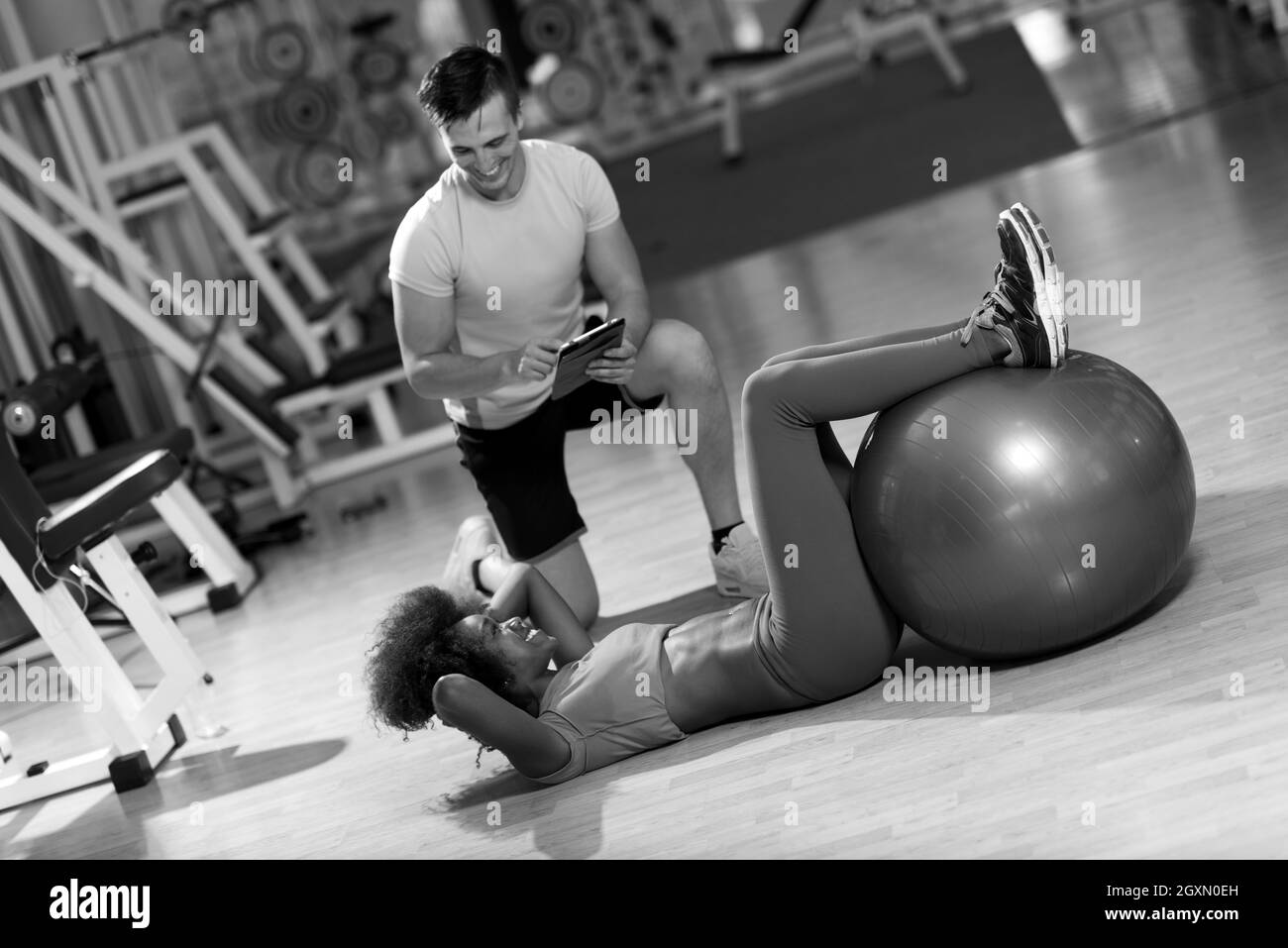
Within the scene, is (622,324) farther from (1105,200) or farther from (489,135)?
(1105,200)

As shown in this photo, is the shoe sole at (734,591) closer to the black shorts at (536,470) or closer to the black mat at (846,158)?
the black shorts at (536,470)

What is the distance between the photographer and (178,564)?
4.68 metres

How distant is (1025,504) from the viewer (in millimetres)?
2070

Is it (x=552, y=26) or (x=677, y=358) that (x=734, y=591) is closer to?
(x=677, y=358)

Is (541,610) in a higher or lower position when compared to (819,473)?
lower

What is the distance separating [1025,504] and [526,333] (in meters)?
1.25

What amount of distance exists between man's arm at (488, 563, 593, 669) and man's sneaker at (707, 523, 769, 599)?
0.44 metres

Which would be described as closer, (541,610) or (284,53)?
(541,610)

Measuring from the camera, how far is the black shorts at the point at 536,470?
3.07 m

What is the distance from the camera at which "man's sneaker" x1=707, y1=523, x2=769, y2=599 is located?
289cm

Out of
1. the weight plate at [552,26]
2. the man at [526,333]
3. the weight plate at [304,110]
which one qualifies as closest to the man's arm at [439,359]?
the man at [526,333]

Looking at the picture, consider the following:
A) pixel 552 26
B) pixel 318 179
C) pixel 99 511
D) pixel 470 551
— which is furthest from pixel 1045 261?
pixel 552 26

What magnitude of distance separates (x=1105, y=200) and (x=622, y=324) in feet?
10.6
